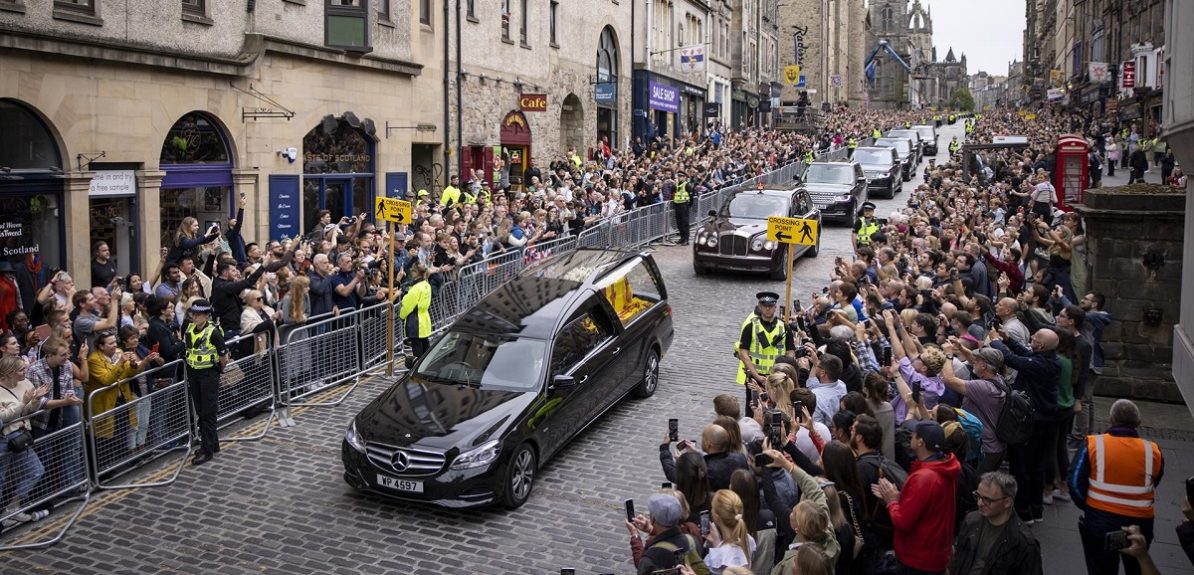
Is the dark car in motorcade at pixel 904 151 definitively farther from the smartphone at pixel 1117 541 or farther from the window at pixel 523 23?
the smartphone at pixel 1117 541

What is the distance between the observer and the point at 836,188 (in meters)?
29.3

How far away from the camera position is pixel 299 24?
790 inches

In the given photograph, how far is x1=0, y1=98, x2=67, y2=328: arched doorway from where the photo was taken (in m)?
14.3

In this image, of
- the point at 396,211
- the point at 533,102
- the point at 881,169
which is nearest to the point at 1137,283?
the point at 396,211

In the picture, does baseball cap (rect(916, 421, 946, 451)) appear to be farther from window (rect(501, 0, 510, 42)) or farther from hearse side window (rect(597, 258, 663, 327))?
window (rect(501, 0, 510, 42))

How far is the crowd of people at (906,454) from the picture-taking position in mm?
5828

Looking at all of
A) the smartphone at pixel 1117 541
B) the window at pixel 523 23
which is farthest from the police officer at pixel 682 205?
the smartphone at pixel 1117 541

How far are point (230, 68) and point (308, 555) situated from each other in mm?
12150

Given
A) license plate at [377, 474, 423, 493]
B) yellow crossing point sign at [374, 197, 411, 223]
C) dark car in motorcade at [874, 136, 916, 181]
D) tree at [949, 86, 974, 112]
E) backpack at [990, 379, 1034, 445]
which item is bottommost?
license plate at [377, 474, 423, 493]

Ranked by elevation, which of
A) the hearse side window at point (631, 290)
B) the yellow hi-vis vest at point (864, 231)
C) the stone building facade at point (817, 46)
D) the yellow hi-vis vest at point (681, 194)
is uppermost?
the stone building facade at point (817, 46)

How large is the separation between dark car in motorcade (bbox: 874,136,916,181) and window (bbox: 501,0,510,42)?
1938 centimetres

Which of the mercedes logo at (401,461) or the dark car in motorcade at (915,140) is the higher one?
the dark car in motorcade at (915,140)

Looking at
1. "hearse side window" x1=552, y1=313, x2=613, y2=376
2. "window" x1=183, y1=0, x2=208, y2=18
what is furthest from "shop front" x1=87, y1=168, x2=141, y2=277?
"hearse side window" x1=552, y1=313, x2=613, y2=376

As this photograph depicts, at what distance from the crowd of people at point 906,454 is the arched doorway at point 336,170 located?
41.6ft
